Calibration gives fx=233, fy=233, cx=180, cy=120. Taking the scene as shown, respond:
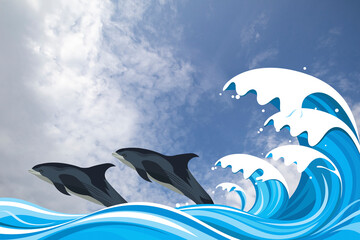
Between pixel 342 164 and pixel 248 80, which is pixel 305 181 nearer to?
pixel 342 164

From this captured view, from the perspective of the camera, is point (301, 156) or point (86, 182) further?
point (86, 182)

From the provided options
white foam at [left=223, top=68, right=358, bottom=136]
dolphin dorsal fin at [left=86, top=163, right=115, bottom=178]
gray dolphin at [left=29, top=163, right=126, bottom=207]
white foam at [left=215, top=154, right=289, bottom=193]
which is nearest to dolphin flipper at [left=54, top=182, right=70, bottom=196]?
gray dolphin at [left=29, top=163, right=126, bottom=207]

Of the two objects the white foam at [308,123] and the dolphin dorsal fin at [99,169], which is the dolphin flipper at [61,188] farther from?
the white foam at [308,123]

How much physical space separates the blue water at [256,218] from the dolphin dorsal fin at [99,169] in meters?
2.42

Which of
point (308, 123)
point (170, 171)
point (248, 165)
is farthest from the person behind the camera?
point (248, 165)

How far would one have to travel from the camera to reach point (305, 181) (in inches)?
335

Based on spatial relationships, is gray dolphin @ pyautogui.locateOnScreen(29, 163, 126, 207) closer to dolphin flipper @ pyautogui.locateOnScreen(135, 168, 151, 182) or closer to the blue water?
dolphin flipper @ pyautogui.locateOnScreen(135, 168, 151, 182)

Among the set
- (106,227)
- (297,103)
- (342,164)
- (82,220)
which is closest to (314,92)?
(297,103)

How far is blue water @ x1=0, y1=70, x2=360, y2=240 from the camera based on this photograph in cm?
612

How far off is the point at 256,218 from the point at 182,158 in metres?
4.59

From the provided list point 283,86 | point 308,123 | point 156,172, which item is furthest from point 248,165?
point 308,123

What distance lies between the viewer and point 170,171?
36.2 ft

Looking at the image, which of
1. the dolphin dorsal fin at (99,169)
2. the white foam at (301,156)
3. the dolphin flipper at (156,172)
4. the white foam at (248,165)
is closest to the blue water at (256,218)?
the white foam at (301,156)

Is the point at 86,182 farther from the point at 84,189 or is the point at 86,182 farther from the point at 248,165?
the point at 248,165
